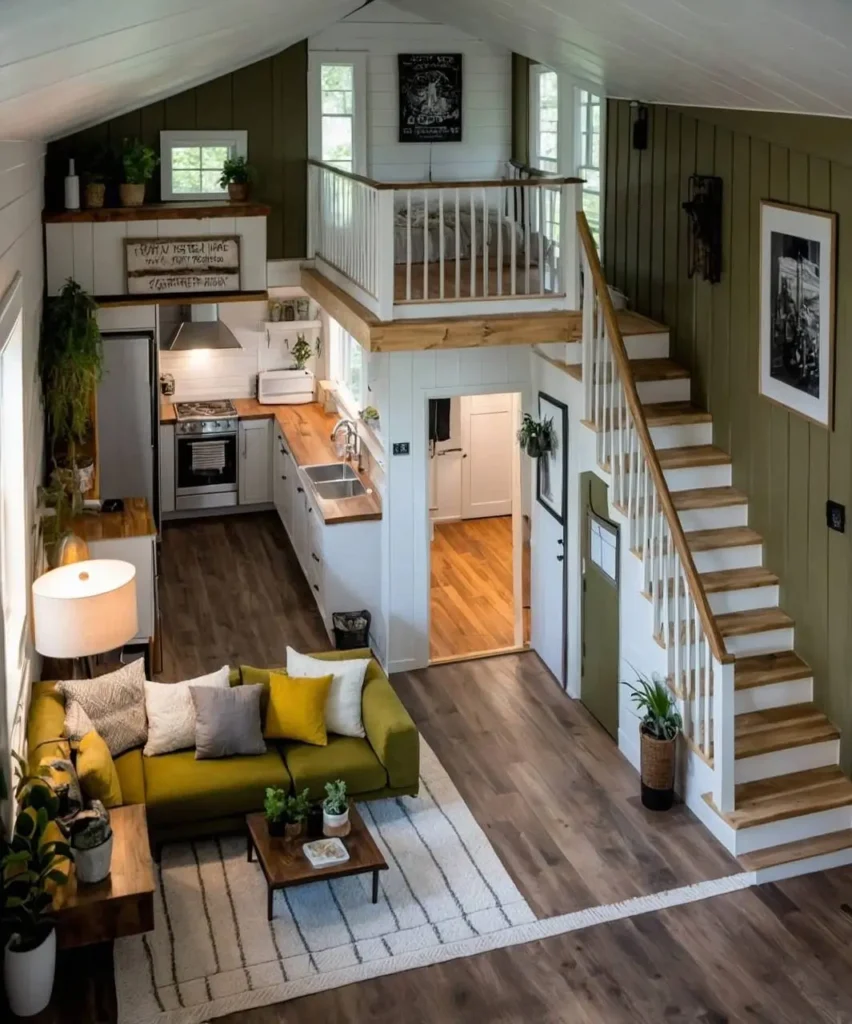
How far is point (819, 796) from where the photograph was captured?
643cm

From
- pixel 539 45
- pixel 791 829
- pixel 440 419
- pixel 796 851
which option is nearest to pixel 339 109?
pixel 440 419

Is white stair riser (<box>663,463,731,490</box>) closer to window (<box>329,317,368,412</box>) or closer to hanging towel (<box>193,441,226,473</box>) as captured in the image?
window (<box>329,317,368,412</box>)

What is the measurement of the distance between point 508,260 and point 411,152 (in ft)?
5.52

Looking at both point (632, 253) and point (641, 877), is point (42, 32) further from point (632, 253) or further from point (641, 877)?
point (632, 253)

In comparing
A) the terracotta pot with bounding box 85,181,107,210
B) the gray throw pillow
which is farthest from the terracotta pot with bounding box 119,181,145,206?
the gray throw pillow

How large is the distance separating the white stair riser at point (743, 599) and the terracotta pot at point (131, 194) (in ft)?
15.8

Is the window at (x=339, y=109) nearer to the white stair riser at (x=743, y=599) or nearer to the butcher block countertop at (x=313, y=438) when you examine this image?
the butcher block countertop at (x=313, y=438)

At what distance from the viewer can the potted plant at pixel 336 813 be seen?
595 centimetres

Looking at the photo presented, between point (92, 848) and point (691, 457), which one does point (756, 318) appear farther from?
point (92, 848)

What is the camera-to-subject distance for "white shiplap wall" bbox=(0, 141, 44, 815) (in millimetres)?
5434

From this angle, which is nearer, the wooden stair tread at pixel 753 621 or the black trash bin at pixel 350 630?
the wooden stair tread at pixel 753 621

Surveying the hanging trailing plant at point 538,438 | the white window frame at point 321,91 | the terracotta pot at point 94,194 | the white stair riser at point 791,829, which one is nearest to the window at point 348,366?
the white window frame at point 321,91

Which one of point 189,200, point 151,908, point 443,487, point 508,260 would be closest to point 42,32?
point 151,908

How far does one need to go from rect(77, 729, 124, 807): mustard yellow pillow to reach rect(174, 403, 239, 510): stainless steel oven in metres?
5.38
